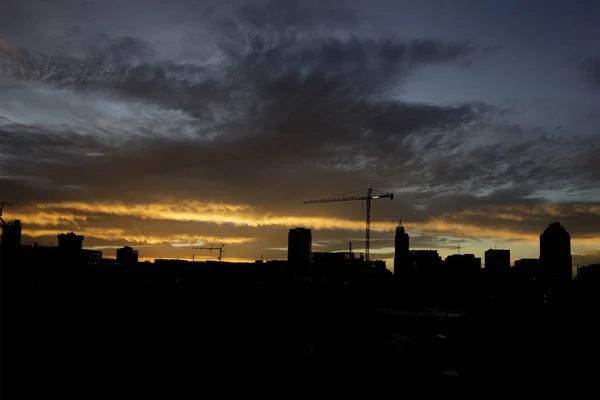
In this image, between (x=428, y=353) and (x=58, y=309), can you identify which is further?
(x=58, y=309)

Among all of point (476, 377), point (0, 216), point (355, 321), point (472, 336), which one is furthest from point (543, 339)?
point (0, 216)

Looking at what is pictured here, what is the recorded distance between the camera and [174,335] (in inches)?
2383

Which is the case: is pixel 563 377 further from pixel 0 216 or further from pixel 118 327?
pixel 0 216

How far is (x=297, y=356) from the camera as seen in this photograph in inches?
1892

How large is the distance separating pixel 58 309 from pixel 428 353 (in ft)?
204

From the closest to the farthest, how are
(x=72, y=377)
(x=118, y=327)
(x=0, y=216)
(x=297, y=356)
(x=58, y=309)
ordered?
(x=72, y=377)
(x=297, y=356)
(x=118, y=327)
(x=58, y=309)
(x=0, y=216)

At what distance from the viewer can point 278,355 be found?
4884cm

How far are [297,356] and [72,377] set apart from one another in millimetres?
18447

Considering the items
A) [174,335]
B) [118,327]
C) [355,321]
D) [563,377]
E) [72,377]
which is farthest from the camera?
[355,321]

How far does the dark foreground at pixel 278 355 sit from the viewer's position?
125 feet

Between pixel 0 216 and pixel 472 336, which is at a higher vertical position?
pixel 0 216

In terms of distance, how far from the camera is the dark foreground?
37969 mm

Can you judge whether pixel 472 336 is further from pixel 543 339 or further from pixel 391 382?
pixel 391 382

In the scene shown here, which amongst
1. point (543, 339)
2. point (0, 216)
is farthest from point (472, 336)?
point (0, 216)
